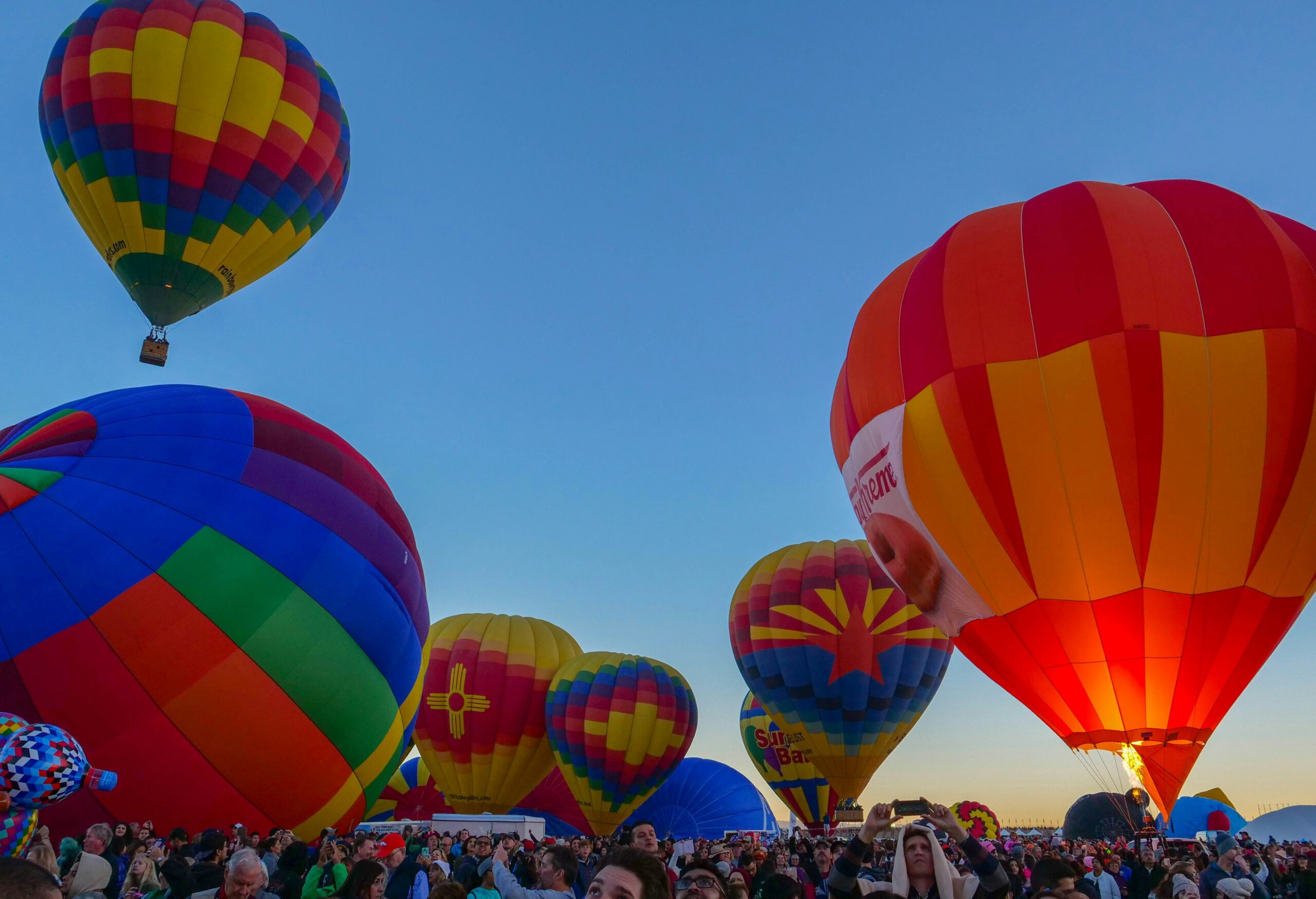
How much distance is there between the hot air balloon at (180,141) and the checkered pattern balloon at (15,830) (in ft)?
34.7

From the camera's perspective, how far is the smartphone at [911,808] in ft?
10.0

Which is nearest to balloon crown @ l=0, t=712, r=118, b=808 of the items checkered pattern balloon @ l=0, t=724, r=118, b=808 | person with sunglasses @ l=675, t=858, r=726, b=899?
checkered pattern balloon @ l=0, t=724, r=118, b=808

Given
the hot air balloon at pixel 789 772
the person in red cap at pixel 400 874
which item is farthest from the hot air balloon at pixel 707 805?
the person in red cap at pixel 400 874

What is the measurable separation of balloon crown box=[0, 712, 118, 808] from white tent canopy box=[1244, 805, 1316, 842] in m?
33.2

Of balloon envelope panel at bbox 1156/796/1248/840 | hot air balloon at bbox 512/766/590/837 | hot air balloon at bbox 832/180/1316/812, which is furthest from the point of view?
balloon envelope panel at bbox 1156/796/1248/840

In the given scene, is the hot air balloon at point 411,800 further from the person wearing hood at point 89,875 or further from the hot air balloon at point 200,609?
the person wearing hood at point 89,875

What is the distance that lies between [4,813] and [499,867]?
2306 millimetres

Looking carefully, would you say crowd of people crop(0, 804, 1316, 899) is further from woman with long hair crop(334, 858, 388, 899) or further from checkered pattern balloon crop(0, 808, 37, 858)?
checkered pattern balloon crop(0, 808, 37, 858)

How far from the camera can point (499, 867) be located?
354cm

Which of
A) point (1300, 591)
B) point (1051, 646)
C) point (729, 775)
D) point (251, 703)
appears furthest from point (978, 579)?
point (729, 775)

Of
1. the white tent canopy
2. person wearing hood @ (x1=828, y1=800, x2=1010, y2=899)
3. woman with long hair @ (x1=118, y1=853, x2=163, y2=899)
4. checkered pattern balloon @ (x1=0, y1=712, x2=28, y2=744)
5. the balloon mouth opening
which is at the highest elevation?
the white tent canopy

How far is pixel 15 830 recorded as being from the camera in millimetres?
4098

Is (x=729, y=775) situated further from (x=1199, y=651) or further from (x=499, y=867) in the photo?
(x=499, y=867)

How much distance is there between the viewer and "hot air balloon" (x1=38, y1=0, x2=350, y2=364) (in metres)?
12.5
